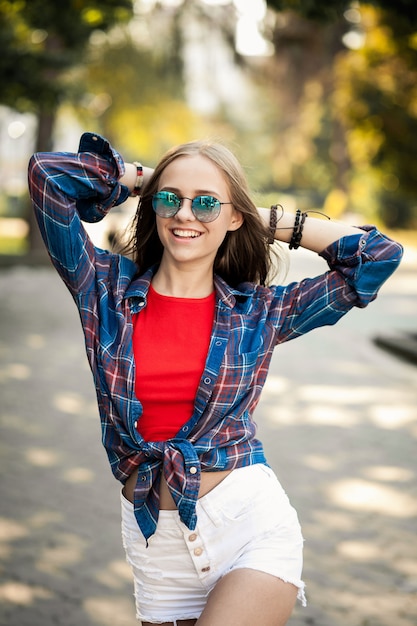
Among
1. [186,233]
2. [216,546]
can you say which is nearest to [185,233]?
[186,233]

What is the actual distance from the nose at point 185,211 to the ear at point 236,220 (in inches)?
8.9

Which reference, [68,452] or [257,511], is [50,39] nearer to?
[68,452]

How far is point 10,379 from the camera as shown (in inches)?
346

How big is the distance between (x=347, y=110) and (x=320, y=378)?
217 inches

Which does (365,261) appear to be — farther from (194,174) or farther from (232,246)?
(194,174)

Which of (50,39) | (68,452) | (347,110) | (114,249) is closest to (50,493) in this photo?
(68,452)

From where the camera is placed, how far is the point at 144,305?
2.56 meters

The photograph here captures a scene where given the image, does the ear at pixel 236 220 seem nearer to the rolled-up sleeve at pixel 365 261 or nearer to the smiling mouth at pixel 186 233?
the smiling mouth at pixel 186 233

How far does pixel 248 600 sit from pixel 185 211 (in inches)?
42.4

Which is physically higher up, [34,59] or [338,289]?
[338,289]

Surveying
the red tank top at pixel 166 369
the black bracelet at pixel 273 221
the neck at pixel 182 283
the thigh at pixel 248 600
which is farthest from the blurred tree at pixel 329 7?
the thigh at pixel 248 600

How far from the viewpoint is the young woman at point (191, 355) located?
7.84 ft

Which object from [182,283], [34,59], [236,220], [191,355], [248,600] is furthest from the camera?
[34,59]

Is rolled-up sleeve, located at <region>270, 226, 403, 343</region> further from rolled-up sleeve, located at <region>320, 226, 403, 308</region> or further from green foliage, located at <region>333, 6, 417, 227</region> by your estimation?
green foliage, located at <region>333, 6, 417, 227</region>
